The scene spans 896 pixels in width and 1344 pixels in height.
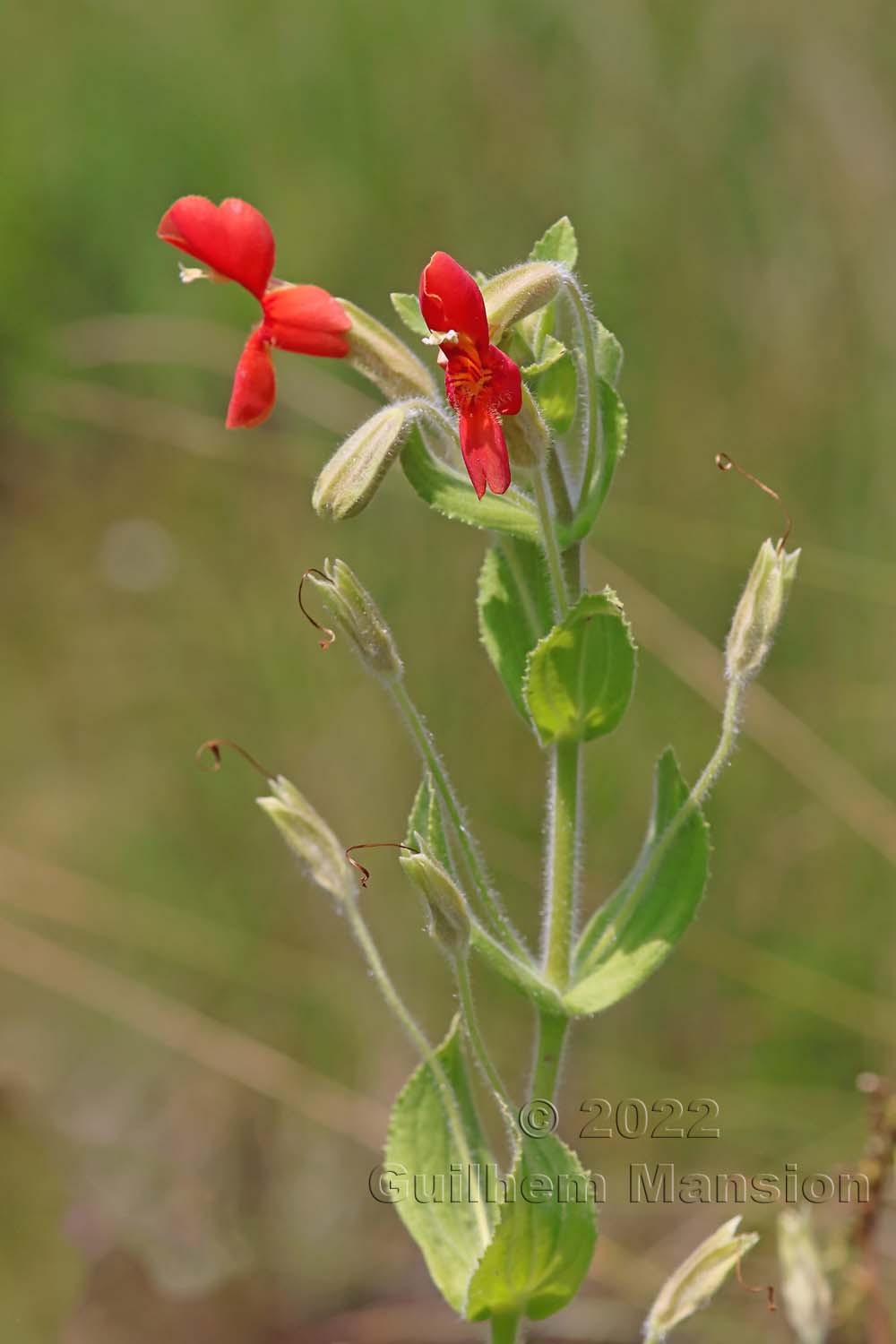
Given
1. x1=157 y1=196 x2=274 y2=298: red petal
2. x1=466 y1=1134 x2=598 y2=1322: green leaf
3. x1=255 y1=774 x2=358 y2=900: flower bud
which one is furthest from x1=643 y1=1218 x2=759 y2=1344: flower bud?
x1=157 y1=196 x2=274 y2=298: red petal

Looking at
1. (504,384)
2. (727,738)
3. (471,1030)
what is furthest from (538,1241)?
(504,384)

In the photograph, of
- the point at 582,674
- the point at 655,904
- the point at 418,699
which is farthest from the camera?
the point at 418,699

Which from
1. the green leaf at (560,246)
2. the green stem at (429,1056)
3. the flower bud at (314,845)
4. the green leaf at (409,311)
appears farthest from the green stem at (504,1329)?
the green leaf at (560,246)

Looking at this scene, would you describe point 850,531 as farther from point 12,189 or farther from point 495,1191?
point 12,189

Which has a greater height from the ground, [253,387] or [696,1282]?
[253,387]

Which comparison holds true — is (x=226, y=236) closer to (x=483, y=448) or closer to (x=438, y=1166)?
(x=483, y=448)

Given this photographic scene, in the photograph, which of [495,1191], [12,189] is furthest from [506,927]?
[12,189]

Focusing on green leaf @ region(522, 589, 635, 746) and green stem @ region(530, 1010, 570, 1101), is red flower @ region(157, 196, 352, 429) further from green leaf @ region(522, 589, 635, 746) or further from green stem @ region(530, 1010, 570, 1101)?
A: green stem @ region(530, 1010, 570, 1101)
